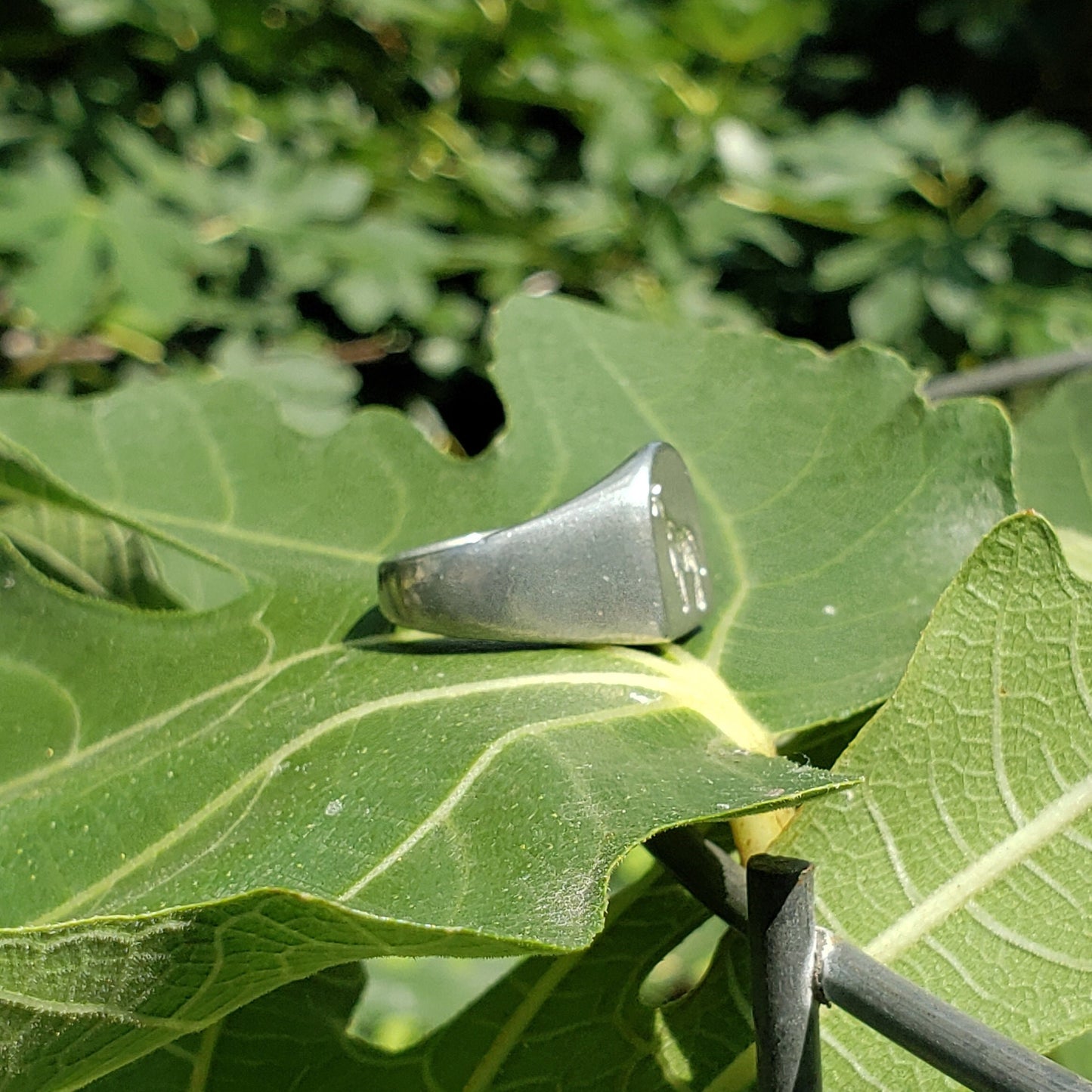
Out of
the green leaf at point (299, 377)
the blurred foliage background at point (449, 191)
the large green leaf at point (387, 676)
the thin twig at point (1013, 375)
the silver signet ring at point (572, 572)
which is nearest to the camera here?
the large green leaf at point (387, 676)

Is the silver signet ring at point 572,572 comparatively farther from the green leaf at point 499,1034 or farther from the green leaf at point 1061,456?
the green leaf at point 1061,456

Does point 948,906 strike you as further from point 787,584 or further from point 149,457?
point 149,457

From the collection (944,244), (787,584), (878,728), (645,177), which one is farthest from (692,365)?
(944,244)

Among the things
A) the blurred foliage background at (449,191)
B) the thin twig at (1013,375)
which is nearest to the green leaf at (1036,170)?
the blurred foliage background at (449,191)

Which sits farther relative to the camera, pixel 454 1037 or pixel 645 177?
pixel 645 177

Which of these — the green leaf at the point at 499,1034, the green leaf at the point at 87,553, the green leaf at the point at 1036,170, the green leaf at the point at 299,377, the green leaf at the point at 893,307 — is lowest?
the green leaf at the point at 299,377

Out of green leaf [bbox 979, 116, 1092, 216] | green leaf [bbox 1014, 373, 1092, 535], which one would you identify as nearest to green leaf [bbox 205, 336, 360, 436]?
green leaf [bbox 1014, 373, 1092, 535]
